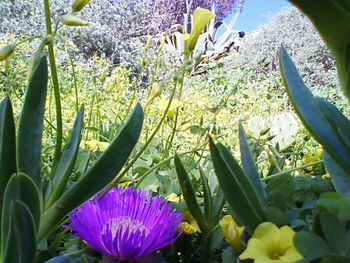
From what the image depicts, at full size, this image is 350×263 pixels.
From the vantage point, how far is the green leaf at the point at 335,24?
1.19ft

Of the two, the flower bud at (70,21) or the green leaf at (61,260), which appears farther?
the flower bud at (70,21)

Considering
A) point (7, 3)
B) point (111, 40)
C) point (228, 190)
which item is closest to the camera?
point (228, 190)

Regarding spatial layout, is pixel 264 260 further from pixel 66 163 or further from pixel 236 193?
pixel 66 163

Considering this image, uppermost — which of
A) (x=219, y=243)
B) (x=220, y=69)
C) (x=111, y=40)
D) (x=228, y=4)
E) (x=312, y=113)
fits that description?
(x=228, y=4)

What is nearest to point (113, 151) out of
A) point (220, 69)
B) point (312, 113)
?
point (312, 113)

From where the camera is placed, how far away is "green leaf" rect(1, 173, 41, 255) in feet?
1.32

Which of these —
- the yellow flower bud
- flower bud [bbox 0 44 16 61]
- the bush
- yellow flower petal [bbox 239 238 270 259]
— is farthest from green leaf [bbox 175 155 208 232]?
the bush

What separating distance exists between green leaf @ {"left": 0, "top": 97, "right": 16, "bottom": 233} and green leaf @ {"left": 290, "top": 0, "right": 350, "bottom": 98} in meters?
0.26

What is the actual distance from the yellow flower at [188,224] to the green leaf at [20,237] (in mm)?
153

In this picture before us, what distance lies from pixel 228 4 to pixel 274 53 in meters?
5.93

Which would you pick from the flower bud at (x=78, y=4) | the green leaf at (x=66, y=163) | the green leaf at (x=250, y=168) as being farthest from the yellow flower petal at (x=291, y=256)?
the flower bud at (x=78, y=4)

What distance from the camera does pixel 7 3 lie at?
23.0 feet

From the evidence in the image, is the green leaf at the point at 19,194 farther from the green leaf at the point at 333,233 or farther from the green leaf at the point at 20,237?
the green leaf at the point at 333,233

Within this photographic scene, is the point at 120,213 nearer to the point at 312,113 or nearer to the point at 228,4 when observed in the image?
the point at 312,113
